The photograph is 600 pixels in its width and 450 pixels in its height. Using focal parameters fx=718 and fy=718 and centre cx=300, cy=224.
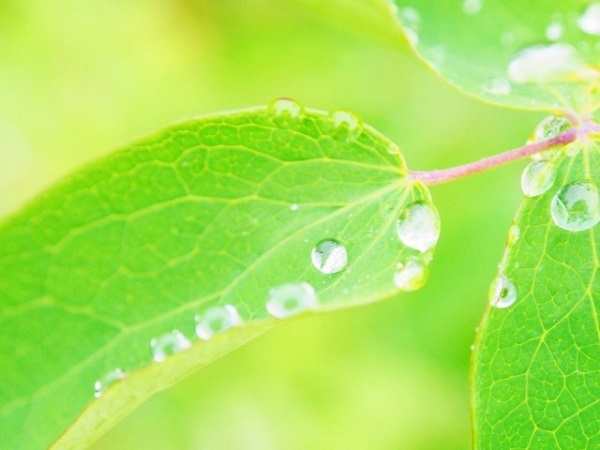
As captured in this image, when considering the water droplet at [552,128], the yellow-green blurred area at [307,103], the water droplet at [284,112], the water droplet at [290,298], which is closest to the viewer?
the water droplet at [290,298]

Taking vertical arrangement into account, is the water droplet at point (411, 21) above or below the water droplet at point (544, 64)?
above

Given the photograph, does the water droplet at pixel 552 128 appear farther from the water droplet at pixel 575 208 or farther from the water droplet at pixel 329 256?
the water droplet at pixel 329 256

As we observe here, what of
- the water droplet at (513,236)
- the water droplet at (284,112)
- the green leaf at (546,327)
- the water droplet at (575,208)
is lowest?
the green leaf at (546,327)

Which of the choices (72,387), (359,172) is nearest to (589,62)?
(359,172)

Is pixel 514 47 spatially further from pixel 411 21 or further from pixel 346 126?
pixel 346 126

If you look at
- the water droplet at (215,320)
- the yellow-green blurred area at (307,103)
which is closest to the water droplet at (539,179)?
the water droplet at (215,320)

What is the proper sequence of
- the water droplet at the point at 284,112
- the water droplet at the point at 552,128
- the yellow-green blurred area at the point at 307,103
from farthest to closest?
1. the yellow-green blurred area at the point at 307,103
2. the water droplet at the point at 552,128
3. the water droplet at the point at 284,112

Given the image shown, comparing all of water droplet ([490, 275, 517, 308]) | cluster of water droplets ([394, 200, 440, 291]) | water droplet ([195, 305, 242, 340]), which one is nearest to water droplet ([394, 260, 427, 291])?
cluster of water droplets ([394, 200, 440, 291])

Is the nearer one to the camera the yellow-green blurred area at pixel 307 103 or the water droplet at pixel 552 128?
the water droplet at pixel 552 128
